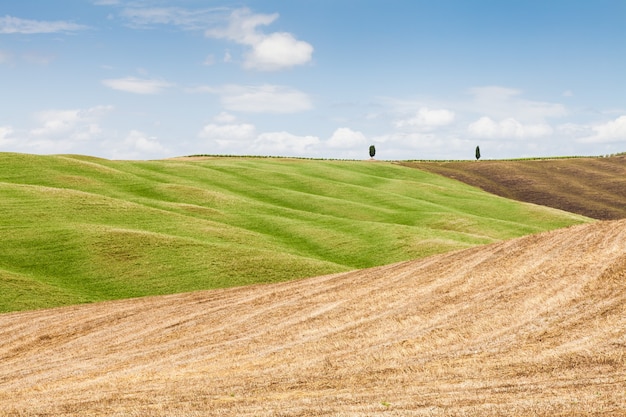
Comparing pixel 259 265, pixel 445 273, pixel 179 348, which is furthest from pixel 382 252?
pixel 179 348

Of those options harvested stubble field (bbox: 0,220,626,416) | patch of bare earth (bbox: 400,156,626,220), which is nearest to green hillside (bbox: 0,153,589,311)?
harvested stubble field (bbox: 0,220,626,416)

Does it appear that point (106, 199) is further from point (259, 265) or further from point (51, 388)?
point (51, 388)

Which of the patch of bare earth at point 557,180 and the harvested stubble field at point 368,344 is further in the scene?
the patch of bare earth at point 557,180

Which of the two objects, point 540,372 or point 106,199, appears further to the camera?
point 106,199

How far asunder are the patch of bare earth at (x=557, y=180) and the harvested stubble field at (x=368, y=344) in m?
63.1

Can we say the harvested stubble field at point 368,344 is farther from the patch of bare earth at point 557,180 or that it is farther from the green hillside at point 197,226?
the patch of bare earth at point 557,180

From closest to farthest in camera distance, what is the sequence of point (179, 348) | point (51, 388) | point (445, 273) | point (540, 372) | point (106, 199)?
point (540, 372) < point (51, 388) < point (179, 348) < point (445, 273) < point (106, 199)

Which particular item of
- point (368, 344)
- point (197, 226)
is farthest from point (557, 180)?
point (368, 344)

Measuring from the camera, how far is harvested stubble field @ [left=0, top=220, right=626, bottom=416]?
16516mm

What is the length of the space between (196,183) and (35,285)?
41.9 m

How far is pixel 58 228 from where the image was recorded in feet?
169

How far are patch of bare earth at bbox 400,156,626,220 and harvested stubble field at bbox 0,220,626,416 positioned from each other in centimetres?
6312

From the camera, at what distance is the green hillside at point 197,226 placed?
43.9 metres

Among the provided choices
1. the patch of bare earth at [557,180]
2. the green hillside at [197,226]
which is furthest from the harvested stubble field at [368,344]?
the patch of bare earth at [557,180]
